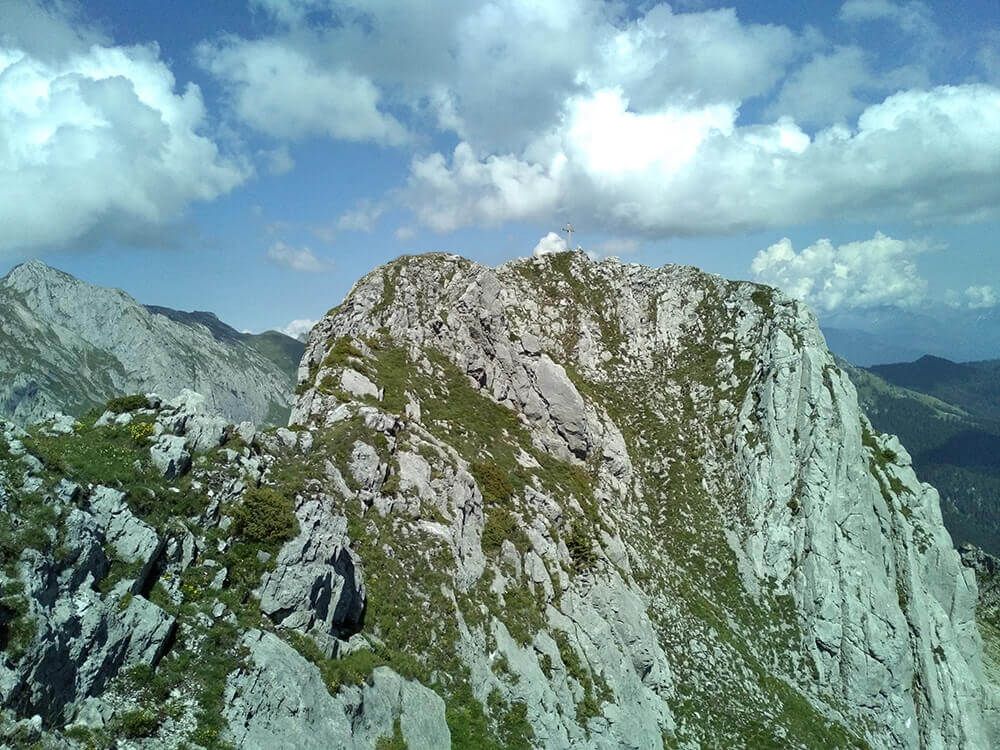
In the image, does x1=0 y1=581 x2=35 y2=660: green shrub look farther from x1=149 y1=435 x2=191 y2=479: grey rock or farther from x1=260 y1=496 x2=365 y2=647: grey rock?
x1=149 y1=435 x2=191 y2=479: grey rock

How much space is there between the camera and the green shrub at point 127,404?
2770 cm

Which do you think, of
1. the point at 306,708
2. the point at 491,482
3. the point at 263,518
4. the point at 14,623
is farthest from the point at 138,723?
the point at 491,482

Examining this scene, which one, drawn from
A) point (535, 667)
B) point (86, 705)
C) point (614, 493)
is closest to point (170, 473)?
point (86, 705)

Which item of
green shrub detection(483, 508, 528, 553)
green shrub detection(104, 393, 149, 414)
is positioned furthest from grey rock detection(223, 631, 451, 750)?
green shrub detection(104, 393, 149, 414)

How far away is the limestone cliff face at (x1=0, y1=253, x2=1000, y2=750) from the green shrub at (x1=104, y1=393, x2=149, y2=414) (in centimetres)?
74

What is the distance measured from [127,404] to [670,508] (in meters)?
52.8

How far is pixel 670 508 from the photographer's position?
198ft

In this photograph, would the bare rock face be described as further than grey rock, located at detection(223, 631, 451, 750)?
No

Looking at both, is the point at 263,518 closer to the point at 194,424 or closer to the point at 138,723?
the point at 194,424

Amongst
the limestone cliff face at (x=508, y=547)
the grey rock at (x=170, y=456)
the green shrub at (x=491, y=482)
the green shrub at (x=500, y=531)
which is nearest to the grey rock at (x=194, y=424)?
the limestone cliff face at (x=508, y=547)

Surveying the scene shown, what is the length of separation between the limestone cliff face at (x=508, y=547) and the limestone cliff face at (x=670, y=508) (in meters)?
0.30

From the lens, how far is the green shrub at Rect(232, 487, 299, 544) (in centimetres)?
2431

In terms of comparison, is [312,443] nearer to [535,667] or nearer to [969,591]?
[535,667]

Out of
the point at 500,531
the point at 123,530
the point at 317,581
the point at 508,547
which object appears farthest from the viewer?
the point at 500,531
